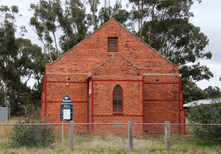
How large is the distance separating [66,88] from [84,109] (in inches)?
81.6

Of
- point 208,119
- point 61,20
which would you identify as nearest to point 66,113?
point 208,119

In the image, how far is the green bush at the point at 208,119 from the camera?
13.9 meters

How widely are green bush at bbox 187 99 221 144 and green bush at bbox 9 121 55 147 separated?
280 inches

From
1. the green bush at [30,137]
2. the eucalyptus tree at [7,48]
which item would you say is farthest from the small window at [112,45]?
the eucalyptus tree at [7,48]

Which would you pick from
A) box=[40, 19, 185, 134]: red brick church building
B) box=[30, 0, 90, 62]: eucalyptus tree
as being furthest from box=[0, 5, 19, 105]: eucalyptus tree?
box=[40, 19, 185, 134]: red brick church building

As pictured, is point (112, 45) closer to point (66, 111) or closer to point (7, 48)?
point (66, 111)

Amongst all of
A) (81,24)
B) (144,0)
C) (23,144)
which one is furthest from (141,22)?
(23,144)

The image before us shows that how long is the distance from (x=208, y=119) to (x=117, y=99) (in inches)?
241

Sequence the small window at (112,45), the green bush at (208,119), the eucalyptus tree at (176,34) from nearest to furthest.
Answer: the green bush at (208,119) → the small window at (112,45) → the eucalyptus tree at (176,34)

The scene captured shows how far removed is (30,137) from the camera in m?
12.6

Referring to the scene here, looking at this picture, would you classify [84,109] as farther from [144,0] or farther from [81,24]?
[144,0]

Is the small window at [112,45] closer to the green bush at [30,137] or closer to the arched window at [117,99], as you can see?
the arched window at [117,99]

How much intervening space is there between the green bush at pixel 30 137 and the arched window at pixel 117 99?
655 centimetres

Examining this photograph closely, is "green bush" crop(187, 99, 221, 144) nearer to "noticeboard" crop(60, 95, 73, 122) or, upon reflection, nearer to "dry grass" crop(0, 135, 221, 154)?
"dry grass" crop(0, 135, 221, 154)
